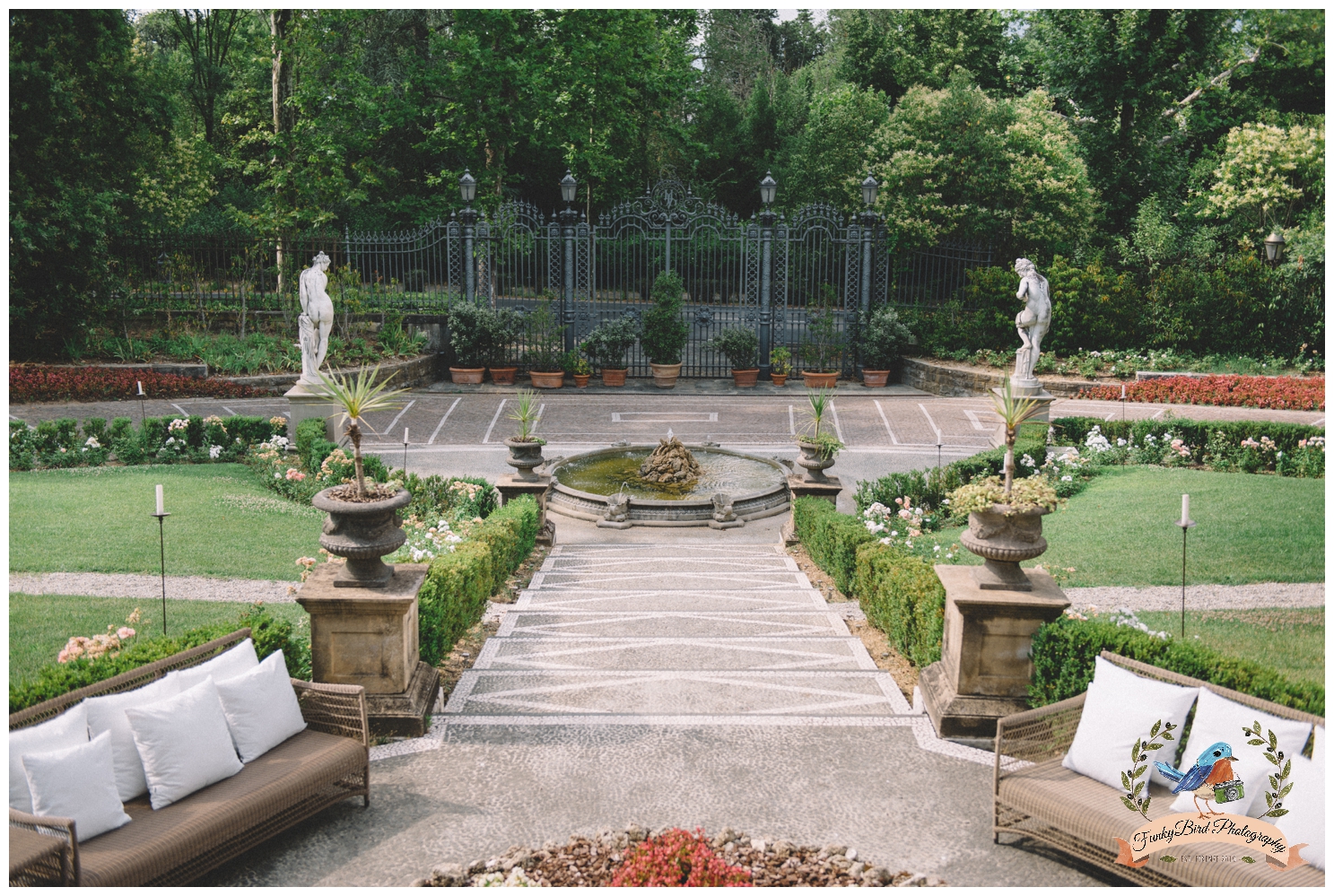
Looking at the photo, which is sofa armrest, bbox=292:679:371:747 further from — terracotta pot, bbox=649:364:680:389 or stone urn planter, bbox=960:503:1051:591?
terracotta pot, bbox=649:364:680:389

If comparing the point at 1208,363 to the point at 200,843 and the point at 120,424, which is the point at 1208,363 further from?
the point at 200,843

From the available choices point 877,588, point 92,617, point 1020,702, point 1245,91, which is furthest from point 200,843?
point 1245,91

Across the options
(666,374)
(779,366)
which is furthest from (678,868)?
(779,366)

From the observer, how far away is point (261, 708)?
4.60 m

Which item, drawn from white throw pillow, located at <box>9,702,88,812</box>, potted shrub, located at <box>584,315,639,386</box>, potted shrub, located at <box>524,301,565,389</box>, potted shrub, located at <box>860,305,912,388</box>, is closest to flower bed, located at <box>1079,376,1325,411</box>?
potted shrub, located at <box>860,305,912,388</box>

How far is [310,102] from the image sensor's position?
21688 millimetres

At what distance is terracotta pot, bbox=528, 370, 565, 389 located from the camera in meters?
19.8

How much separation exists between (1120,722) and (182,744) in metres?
4.11

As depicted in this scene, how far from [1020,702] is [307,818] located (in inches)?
149

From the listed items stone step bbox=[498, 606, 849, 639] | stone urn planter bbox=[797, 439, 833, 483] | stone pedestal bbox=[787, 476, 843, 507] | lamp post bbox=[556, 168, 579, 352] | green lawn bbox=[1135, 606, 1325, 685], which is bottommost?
stone step bbox=[498, 606, 849, 639]

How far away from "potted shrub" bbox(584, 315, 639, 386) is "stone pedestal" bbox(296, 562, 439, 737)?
14778mm

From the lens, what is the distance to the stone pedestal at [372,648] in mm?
5453

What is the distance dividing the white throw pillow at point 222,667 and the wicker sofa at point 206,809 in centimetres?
14

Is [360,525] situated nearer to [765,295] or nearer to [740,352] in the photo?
[740,352]
